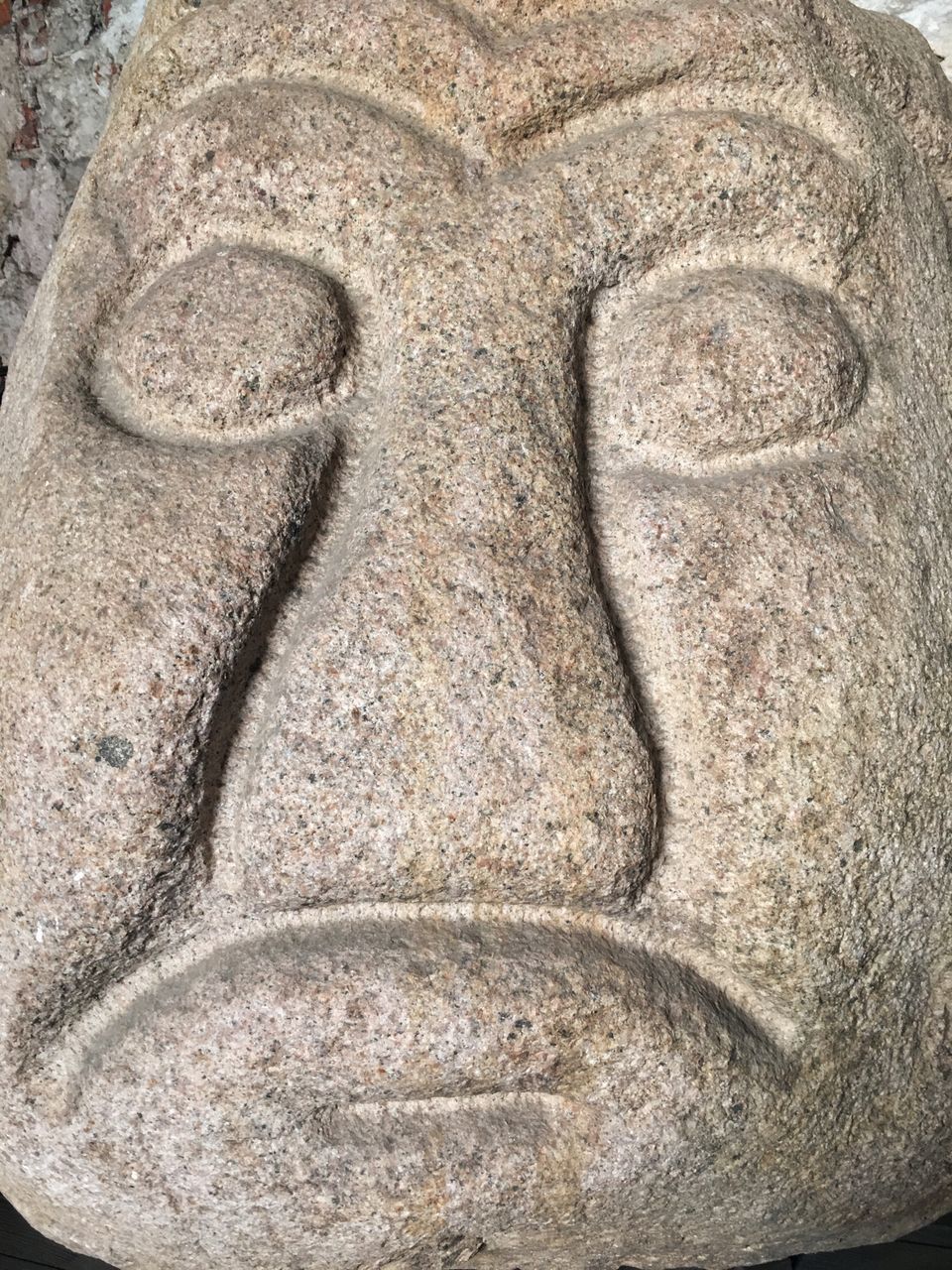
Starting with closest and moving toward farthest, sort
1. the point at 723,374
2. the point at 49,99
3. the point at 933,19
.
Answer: the point at 723,374, the point at 933,19, the point at 49,99

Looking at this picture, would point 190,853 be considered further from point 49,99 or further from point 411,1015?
point 49,99

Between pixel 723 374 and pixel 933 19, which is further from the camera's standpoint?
pixel 933 19

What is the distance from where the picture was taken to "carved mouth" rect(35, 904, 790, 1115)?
3.45 ft

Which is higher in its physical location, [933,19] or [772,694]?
[933,19]

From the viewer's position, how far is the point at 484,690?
3.51 ft

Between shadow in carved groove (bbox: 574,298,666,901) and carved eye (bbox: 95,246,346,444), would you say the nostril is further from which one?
carved eye (bbox: 95,246,346,444)

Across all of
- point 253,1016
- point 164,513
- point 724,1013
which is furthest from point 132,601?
point 724,1013

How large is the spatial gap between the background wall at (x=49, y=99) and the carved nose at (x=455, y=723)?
4.46 feet

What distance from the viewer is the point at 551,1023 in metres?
1.06

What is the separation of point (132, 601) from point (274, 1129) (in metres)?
0.48

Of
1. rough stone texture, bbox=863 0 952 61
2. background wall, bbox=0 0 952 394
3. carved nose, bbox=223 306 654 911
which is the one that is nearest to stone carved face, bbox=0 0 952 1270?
carved nose, bbox=223 306 654 911

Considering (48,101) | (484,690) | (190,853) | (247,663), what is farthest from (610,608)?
(48,101)

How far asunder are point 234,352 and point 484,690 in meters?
0.40

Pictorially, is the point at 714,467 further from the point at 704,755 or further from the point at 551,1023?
the point at 551,1023
